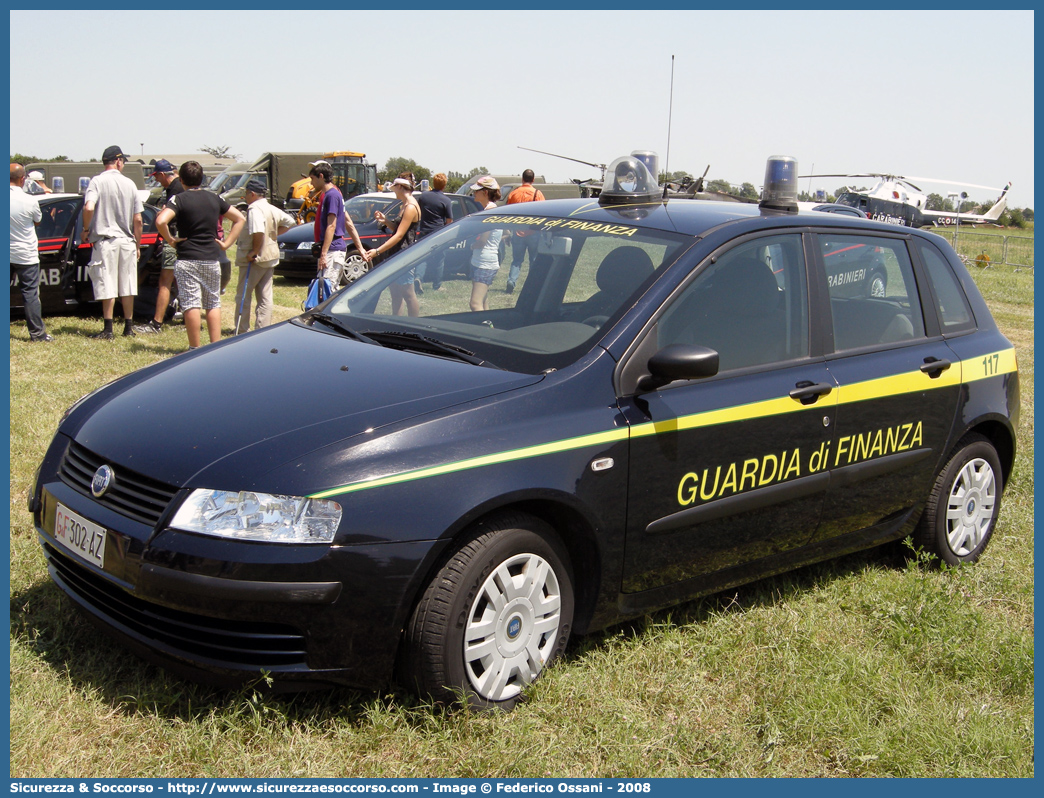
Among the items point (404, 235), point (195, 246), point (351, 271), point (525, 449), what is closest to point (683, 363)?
point (525, 449)

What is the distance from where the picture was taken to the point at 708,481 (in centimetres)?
361

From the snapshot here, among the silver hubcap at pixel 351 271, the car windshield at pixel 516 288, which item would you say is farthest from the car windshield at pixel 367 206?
the car windshield at pixel 516 288

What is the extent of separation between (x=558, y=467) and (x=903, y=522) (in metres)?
2.26

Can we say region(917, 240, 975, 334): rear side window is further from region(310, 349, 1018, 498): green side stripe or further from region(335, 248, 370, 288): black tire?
region(335, 248, 370, 288): black tire

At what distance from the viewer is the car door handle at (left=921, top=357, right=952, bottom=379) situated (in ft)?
14.6

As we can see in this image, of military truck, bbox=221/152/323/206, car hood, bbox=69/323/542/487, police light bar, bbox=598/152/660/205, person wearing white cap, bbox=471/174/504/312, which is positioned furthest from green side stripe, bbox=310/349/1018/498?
military truck, bbox=221/152/323/206

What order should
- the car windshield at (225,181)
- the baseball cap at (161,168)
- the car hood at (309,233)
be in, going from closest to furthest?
the baseball cap at (161,168) < the car hood at (309,233) < the car windshield at (225,181)

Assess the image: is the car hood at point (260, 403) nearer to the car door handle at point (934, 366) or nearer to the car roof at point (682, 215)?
the car roof at point (682, 215)

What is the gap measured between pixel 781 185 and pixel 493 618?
2.52 metres

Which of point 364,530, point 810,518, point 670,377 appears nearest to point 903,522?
point 810,518

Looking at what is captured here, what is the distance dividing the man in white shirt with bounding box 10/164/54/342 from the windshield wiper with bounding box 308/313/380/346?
245 inches

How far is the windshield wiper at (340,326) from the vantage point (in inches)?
151

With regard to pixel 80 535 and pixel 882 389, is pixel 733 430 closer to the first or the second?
pixel 882 389

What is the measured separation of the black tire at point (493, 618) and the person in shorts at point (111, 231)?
766 centimetres
